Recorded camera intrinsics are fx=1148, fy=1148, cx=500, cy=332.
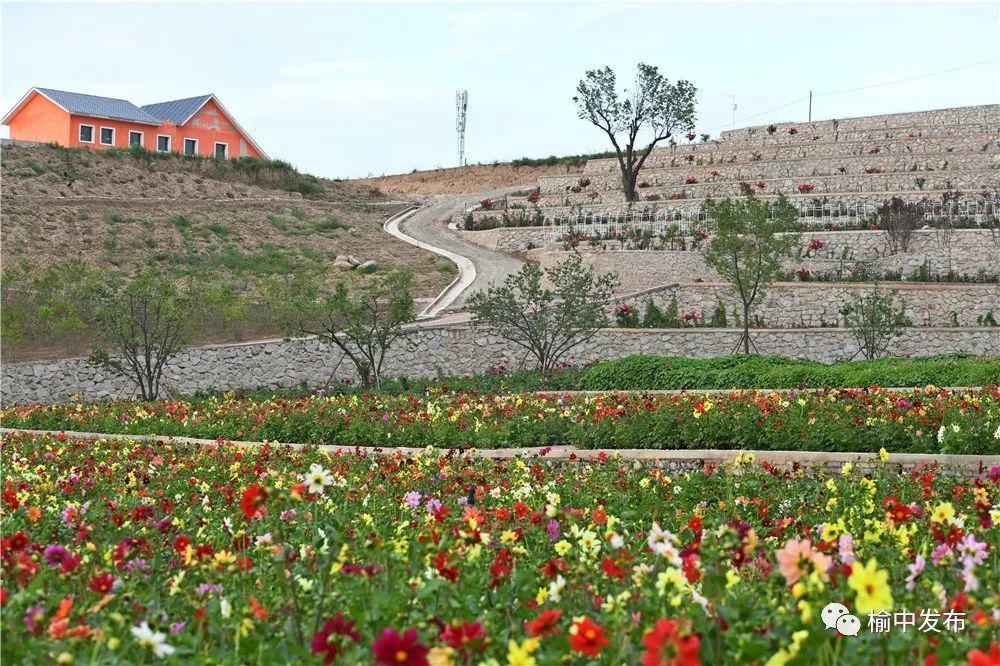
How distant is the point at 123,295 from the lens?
23219 millimetres

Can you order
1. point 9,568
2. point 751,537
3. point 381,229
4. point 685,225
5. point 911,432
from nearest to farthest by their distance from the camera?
point 751,537
point 9,568
point 911,432
point 685,225
point 381,229

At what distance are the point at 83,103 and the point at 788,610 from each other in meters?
51.3

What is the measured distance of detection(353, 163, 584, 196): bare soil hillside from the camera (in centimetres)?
5941

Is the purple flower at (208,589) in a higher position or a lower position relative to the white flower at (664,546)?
lower

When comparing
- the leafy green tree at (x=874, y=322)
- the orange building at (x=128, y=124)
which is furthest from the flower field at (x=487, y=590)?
the orange building at (x=128, y=124)

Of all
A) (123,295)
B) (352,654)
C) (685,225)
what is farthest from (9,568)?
(685,225)

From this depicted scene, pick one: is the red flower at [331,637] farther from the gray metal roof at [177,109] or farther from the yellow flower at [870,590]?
the gray metal roof at [177,109]

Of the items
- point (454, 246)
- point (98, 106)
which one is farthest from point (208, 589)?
point (98, 106)

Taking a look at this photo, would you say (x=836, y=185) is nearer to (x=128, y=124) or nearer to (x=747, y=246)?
(x=747, y=246)

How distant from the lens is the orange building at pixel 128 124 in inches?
1934

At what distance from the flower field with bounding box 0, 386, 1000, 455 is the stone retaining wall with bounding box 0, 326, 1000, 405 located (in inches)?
254

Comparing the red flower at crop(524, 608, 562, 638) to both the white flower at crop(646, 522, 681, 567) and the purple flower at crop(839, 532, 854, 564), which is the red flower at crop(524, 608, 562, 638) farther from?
the purple flower at crop(839, 532, 854, 564)

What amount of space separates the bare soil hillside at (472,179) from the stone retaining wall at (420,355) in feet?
110

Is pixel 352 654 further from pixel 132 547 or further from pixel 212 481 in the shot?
pixel 212 481
